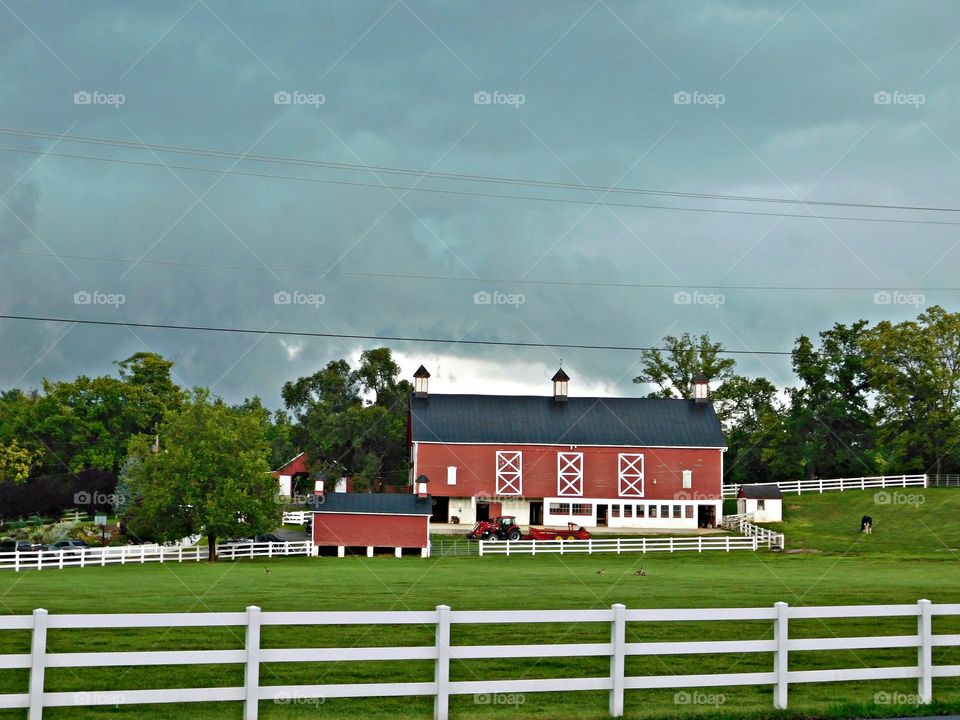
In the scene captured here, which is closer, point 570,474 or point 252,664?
point 252,664

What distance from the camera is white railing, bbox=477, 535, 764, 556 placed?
55031 mm

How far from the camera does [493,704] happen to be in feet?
49.4

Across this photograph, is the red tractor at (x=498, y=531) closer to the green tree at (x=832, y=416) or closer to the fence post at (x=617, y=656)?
the green tree at (x=832, y=416)

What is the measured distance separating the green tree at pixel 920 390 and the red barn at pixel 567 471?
16034 millimetres

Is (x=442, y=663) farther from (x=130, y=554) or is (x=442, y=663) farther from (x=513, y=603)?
(x=130, y=554)

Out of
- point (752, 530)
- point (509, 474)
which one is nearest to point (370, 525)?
point (509, 474)

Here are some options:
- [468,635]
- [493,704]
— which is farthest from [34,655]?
[468,635]

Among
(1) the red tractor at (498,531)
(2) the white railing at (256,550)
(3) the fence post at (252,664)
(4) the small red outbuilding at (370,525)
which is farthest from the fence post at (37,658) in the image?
(1) the red tractor at (498,531)

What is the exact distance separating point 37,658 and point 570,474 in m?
59.7

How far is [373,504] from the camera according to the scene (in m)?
57.5

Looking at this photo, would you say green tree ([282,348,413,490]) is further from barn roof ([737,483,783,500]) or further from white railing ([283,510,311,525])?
barn roof ([737,483,783,500])

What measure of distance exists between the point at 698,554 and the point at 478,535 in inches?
528

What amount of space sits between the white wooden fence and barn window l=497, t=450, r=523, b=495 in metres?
17.5

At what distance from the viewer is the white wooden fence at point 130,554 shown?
47.3 meters
